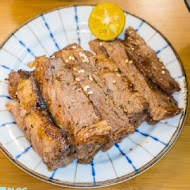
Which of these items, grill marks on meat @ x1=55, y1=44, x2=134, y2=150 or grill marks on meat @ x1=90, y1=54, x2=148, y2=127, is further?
grill marks on meat @ x1=90, y1=54, x2=148, y2=127

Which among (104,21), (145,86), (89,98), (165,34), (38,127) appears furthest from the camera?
(165,34)

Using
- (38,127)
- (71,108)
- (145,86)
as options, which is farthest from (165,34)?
(38,127)

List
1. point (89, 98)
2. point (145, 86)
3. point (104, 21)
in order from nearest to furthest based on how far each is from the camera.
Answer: point (89, 98) → point (145, 86) → point (104, 21)

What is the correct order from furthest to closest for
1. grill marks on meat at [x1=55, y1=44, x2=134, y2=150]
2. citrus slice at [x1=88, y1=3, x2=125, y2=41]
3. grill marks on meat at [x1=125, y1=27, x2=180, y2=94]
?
citrus slice at [x1=88, y1=3, x2=125, y2=41]
grill marks on meat at [x1=125, y1=27, x2=180, y2=94]
grill marks on meat at [x1=55, y1=44, x2=134, y2=150]

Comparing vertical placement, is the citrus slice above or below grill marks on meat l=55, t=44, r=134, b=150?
above

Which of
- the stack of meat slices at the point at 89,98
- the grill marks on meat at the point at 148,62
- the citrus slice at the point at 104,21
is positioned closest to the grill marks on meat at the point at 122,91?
the stack of meat slices at the point at 89,98

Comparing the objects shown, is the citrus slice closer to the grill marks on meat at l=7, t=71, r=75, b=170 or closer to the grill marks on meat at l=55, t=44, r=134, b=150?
the grill marks on meat at l=55, t=44, r=134, b=150

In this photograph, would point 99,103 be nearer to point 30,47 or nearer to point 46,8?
point 30,47

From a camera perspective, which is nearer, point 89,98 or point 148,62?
point 89,98

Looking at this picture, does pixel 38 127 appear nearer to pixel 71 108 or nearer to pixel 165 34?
pixel 71 108

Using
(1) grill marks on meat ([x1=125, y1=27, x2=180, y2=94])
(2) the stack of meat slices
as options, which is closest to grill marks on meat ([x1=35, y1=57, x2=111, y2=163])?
(2) the stack of meat slices
